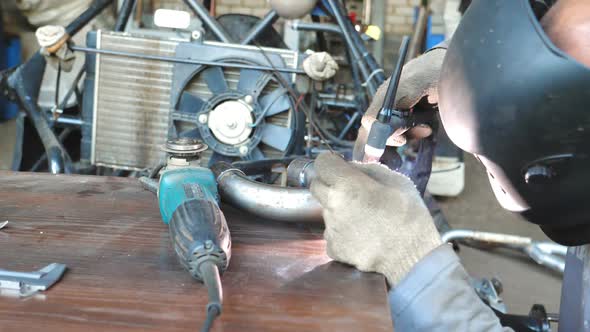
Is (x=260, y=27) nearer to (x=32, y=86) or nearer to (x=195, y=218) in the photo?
(x=32, y=86)

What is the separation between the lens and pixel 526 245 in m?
2.50

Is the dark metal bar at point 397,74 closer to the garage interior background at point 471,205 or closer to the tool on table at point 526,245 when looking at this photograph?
the garage interior background at point 471,205

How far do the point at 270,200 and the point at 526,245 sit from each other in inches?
77.1

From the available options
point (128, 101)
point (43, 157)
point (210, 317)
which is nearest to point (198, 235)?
point (210, 317)

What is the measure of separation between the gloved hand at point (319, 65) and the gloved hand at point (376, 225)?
1261 millimetres

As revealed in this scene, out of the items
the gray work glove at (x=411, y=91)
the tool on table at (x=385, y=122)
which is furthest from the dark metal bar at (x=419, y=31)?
the tool on table at (x=385, y=122)

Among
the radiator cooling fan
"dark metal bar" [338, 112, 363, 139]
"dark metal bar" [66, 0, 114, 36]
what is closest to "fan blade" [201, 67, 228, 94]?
the radiator cooling fan

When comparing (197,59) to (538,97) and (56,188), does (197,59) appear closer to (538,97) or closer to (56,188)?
(56,188)

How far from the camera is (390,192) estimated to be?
738 millimetres

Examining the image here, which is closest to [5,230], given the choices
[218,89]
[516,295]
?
[218,89]

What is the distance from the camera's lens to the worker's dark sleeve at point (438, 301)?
67cm

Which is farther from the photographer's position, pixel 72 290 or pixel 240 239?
pixel 240 239

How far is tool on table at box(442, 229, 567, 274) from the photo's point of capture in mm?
2369

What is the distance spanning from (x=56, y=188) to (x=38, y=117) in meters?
1.26
